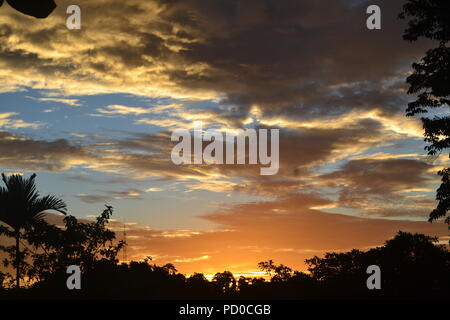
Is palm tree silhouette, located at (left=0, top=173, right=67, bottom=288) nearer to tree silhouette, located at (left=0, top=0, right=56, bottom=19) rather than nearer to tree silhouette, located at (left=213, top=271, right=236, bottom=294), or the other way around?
tree silhouette, located at (left=213, top=271, right=236, bottom=294)

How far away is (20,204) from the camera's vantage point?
18000mm

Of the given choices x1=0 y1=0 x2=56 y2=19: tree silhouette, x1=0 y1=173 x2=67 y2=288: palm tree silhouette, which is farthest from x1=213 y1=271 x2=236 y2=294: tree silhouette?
x1=0 y1=0 x2=56 y2=19: tree silhouette

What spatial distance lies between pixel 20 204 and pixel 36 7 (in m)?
17.3

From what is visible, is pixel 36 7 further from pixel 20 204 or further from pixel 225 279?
pixel 225 279

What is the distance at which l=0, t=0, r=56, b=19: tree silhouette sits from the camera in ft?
7.09

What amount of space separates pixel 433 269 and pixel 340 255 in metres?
5.56

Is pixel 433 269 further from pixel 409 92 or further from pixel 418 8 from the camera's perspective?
pixel 418 8

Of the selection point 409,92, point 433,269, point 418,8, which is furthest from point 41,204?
point 433,269

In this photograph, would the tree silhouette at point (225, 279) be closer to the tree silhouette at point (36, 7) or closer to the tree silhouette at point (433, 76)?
the tree silhouette at point (433, 76)

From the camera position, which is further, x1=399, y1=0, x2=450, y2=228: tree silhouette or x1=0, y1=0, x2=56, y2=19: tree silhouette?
x1=399, y1=0, x2=450, y2=228: tree silhouette

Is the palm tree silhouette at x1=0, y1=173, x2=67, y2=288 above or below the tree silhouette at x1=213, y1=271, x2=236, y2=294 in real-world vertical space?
above

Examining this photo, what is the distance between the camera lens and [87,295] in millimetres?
16672

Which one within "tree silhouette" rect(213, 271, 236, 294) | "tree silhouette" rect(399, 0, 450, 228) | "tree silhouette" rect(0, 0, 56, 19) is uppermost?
"tree silhouette" rect(399, 0, 450, 228)

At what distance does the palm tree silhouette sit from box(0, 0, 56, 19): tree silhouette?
17.3 m
